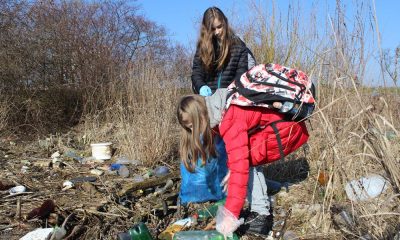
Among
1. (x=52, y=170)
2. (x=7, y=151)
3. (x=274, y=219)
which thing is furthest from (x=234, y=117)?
(x=7, y=151)

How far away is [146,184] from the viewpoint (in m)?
3.56

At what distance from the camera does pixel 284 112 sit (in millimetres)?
2396

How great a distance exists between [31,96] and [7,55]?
71 centimetres

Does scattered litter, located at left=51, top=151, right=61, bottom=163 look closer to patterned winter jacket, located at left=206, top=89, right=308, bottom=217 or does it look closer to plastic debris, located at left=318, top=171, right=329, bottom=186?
patterned winter jacket, located at left=206, top=89, right=308, bottom=217

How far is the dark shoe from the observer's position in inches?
109

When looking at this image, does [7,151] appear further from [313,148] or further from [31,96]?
[313,148]

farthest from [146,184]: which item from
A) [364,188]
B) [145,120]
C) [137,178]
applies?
[364,188]

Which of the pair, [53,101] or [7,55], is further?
[53,101]

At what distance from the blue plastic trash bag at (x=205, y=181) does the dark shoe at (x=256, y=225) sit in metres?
0.55

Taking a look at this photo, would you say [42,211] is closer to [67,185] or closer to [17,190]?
[17,190]

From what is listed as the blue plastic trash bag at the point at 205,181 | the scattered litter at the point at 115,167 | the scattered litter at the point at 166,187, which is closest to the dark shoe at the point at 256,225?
the blue plastic trash bag at the point at 205,181

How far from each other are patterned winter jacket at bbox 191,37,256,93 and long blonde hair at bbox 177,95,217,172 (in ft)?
2.76

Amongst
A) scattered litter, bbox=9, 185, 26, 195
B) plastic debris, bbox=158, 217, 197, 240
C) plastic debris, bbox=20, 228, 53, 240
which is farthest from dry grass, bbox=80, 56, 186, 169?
plastic debris, bbox=20, 228, 53, 240

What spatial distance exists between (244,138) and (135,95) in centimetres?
324
